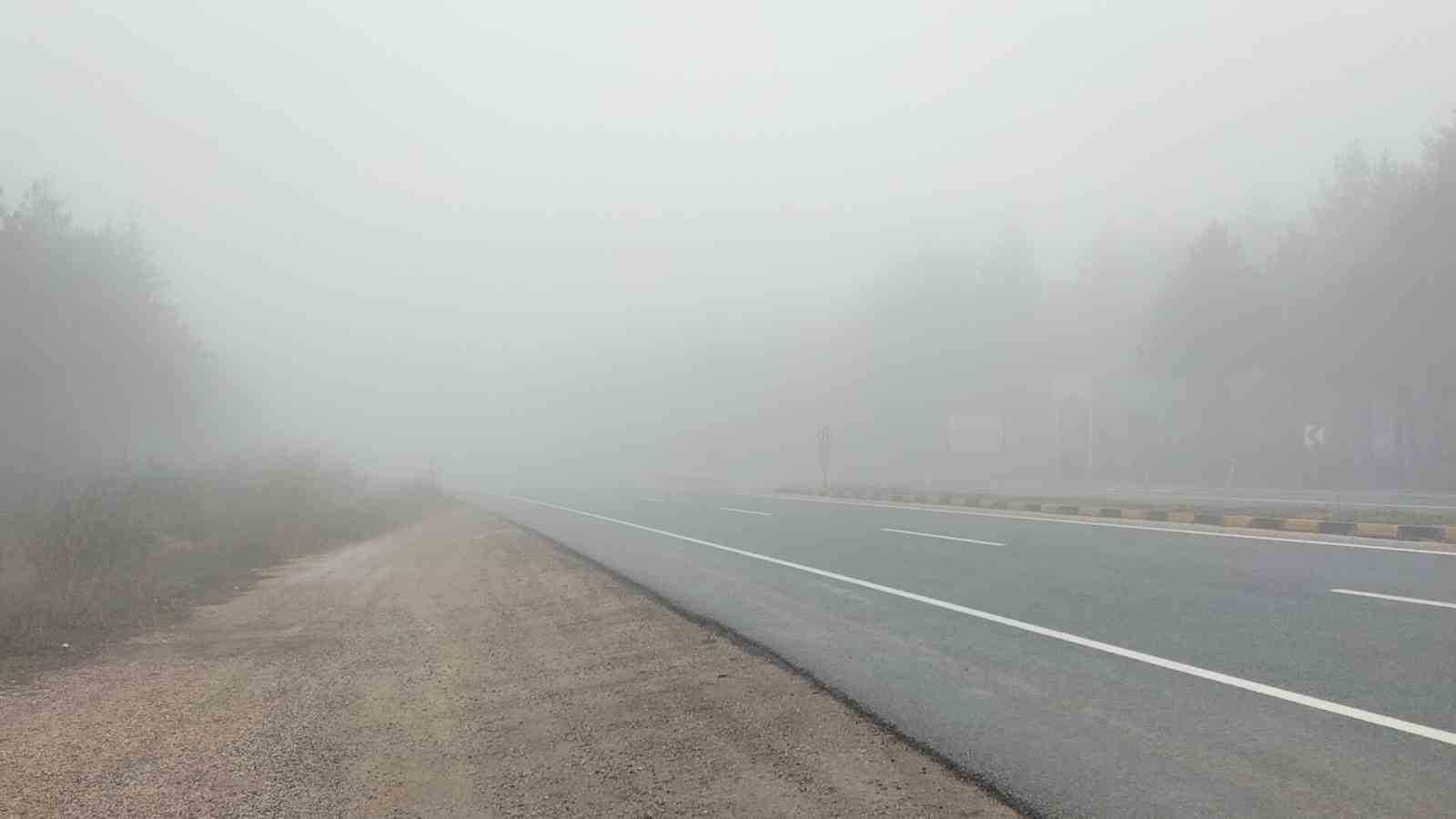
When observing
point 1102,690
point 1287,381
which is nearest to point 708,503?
point 1102,690

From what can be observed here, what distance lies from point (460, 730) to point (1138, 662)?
446cm

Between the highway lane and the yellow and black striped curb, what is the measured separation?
7.66 feet

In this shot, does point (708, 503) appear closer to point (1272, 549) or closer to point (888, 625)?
point (1272, 549)

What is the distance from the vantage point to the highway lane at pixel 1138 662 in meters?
3.37

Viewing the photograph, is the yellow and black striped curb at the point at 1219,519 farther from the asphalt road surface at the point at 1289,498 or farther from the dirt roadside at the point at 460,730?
the dirt roadside at the point at 460,730

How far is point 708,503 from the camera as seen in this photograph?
84.9ft

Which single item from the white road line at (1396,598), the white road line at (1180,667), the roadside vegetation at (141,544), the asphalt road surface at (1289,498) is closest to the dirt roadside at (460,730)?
the roadside vegetation at (141,544)

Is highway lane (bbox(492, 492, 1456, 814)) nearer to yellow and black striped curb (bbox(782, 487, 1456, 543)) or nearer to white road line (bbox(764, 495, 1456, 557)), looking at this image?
white road line (bbox(764, 495, 1456, 557))

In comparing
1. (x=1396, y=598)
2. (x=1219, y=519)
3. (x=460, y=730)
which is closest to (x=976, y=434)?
(x=1219, y=519)

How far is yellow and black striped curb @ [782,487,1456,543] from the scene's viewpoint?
11203 mm

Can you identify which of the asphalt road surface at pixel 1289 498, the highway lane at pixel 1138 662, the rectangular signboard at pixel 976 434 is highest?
the rectangular signboard at pixel 976 434

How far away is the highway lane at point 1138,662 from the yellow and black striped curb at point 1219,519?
2.33 m

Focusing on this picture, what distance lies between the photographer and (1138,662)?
5.09 metres

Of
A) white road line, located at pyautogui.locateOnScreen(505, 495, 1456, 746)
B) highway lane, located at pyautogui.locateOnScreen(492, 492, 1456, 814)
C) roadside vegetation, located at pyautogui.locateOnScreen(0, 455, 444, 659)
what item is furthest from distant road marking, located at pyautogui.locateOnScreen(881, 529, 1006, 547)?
roadside vegetation, located at pyautogui.locateOnScreen(0, 455, 444, 659)
